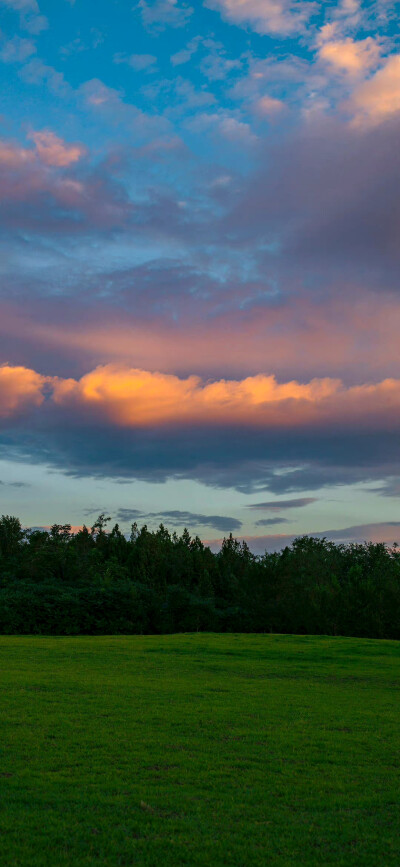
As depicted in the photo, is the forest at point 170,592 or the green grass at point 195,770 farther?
the forest at point 170,592

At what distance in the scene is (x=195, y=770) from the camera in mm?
12016

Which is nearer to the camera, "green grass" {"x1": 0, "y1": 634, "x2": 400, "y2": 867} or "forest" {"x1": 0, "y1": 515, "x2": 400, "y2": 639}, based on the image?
"green grass" {"x1": 0, "y1": 634, "x2": 400, "y2": 867}

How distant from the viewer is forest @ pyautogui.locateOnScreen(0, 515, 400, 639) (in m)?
53.8

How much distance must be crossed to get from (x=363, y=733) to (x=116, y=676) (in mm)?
11944

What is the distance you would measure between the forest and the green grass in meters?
29.3

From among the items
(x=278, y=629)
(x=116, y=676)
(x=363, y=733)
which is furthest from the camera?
(x=278, y=629)

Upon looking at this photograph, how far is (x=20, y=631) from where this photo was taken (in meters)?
52.1

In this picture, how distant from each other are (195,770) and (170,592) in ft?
160

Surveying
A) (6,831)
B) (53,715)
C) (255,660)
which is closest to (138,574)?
(255,660)

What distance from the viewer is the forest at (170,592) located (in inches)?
2120

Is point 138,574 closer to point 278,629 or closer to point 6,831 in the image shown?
point 278,629

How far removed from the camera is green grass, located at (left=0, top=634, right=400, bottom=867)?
840cm

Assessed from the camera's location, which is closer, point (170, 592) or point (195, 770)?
point (195, 770)

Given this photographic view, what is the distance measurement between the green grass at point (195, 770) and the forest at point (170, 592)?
2929cm
